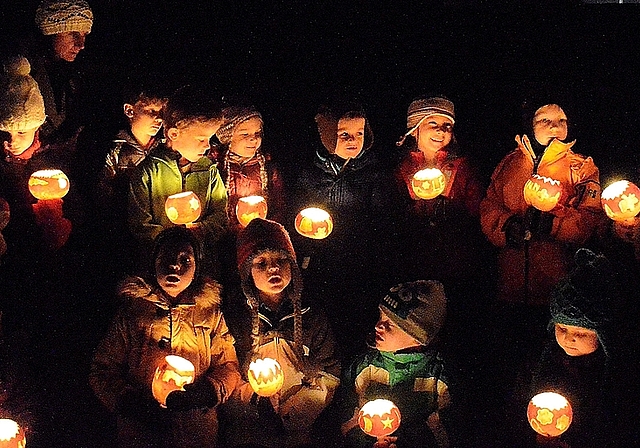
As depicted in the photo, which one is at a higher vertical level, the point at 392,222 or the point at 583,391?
the point at 392,222

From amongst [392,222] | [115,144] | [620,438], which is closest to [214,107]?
[115,144]

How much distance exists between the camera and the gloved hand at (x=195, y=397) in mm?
5562

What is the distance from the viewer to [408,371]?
234 inches

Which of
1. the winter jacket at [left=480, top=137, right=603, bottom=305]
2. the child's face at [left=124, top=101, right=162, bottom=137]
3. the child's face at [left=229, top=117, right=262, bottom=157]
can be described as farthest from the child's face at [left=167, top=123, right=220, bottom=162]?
the winter jacket at [left=480, top=137, right=603, bottom=305]

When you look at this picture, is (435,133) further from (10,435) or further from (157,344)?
(10,435)

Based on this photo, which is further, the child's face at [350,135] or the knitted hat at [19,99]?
the child's face at [350,135]

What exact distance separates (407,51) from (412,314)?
289cm

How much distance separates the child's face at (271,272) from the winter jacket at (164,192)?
63 cm

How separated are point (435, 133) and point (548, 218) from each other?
3.18 ft

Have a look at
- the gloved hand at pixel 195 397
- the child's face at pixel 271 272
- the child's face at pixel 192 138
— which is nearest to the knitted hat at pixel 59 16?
the child's face at pixel 192 138

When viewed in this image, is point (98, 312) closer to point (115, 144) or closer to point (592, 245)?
point (115, 144)

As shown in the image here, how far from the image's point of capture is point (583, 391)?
18.7ft

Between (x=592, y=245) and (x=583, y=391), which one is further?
(x=592, y=245)

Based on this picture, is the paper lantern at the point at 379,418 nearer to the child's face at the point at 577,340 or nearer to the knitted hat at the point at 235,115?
the child's face at the point at 577,340
